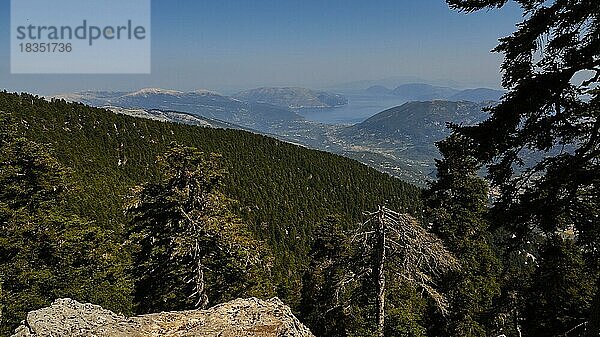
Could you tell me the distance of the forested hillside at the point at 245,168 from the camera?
87875mm

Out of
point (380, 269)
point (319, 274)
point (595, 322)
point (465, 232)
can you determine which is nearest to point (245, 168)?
point (319, 274)

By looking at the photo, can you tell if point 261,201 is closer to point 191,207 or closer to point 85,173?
point 85,173

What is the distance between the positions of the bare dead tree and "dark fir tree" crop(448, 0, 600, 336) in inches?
133

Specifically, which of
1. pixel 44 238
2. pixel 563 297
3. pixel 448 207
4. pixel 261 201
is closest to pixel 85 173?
pixel 261 201

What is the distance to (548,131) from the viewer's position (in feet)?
24.6

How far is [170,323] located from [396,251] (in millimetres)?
7228

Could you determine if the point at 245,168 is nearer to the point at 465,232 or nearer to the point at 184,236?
the point at 465,232

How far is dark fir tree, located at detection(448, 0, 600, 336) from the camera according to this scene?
22.7ft

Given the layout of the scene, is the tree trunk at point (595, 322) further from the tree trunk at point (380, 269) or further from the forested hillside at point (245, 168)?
the forested hillside at point (245, 168)

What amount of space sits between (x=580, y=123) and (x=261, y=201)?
98586 mm

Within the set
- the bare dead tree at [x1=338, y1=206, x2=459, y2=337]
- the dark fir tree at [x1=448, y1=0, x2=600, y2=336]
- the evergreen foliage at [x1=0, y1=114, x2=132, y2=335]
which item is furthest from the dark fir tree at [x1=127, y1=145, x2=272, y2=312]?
the dark fir tree at [x1=448, y1=0, x2=600, y2=336]

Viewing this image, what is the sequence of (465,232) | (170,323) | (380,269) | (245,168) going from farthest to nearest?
(245,168) < (465,232) < (380,269) < (170,323)

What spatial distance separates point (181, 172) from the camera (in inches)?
599

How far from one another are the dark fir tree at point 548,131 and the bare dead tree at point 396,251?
337 centimetres
